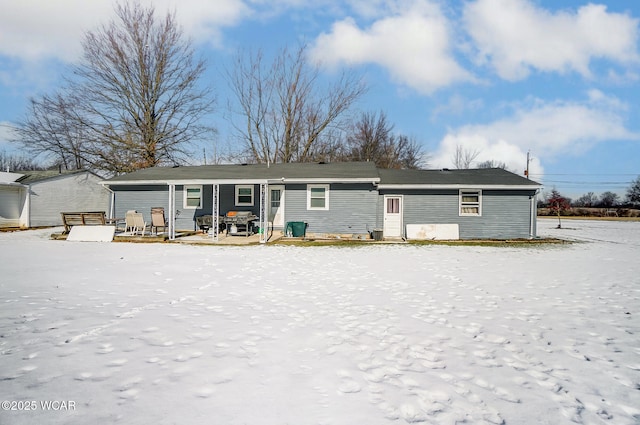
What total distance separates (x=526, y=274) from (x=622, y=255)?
6.36 m

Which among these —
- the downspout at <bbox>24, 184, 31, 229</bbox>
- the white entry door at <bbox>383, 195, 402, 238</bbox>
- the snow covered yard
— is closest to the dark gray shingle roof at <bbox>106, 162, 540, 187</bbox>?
the white entry door at <bbox>383, 195, 402, 238</bbox>

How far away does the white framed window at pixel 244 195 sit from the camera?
17453 millimetres

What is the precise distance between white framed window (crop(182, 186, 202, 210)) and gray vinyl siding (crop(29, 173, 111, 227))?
773cm

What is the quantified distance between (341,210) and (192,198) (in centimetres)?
805

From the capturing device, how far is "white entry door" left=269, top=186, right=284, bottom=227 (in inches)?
665

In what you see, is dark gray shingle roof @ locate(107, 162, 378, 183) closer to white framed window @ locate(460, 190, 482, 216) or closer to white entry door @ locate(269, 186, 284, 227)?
white entry door @ locate(269, 186, 284, 227)

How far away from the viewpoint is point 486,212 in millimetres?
16641

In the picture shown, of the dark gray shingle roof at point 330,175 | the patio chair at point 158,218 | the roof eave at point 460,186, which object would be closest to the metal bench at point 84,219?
the patio chair at point 158,218

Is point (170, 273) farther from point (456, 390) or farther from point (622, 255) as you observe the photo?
point (622, 255)

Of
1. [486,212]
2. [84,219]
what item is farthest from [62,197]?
[486,212]

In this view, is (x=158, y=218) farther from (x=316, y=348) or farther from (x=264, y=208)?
(x=316, y=348)

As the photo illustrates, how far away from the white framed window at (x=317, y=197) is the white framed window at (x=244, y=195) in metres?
3.16

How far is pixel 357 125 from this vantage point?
38.8 meters

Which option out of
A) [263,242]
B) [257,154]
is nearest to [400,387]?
[263,242]
